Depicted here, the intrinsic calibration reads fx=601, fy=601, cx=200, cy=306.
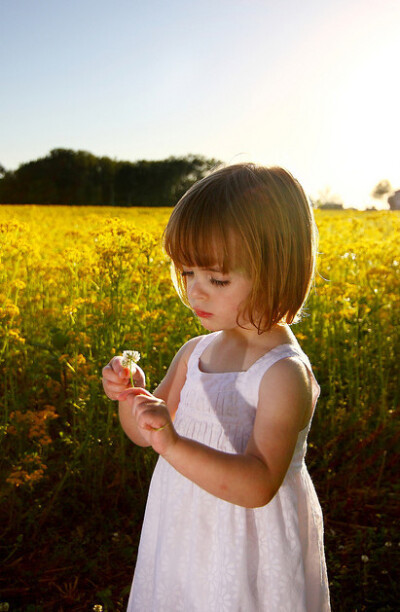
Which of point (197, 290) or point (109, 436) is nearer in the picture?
point (197, 290)

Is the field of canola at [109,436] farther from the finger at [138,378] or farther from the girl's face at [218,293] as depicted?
the girl's face at [218,293]

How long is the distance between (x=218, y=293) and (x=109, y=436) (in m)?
1.58

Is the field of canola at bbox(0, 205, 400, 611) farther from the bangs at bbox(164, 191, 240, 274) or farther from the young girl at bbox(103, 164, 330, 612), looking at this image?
the bangs at bbox(164, 191, 240, 274)

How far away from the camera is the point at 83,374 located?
262cm

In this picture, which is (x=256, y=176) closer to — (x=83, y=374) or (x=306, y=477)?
(x=306, y=477)

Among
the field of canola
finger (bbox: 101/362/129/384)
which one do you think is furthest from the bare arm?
the field of canola

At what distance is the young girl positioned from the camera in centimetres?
104

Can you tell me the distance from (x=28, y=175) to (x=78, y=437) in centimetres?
2791

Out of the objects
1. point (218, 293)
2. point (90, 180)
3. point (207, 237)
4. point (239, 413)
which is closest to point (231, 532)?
point (239, 413)

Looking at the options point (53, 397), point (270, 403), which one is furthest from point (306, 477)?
point (53, 397)

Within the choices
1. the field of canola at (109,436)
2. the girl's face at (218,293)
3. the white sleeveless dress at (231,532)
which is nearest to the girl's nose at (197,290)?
the girl's face at (218,293)

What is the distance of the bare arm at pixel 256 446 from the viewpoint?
0.98 m

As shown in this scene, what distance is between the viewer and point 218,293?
112 cm

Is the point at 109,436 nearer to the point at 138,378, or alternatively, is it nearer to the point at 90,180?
the point at 138,378
